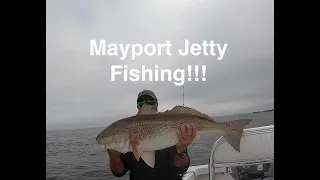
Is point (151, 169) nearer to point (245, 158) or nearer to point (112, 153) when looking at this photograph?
point (112, 153)

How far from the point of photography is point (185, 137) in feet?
8.00

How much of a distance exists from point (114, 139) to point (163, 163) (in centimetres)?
40

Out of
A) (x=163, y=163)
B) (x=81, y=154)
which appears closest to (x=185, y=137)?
(x=163, y=163)

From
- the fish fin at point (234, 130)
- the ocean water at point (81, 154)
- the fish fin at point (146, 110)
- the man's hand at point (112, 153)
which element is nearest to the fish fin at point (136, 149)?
the man's hand at point (112, 153)

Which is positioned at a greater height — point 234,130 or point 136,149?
point 234,130

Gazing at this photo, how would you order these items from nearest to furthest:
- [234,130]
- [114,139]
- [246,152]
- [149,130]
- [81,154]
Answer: [114,139] < [149,130] < [234,130] < [246,152] < [81,154]

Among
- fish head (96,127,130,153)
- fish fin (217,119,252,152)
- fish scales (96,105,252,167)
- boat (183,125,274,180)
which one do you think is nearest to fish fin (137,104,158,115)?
fish scales (96,105,252,167)

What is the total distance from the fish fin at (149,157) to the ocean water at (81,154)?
111 centimetres

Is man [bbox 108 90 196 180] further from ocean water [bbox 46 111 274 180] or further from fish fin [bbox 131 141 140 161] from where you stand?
ocean water [bbox 46 111 274 180]

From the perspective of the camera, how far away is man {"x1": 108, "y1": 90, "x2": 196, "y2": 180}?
94.1 inches
